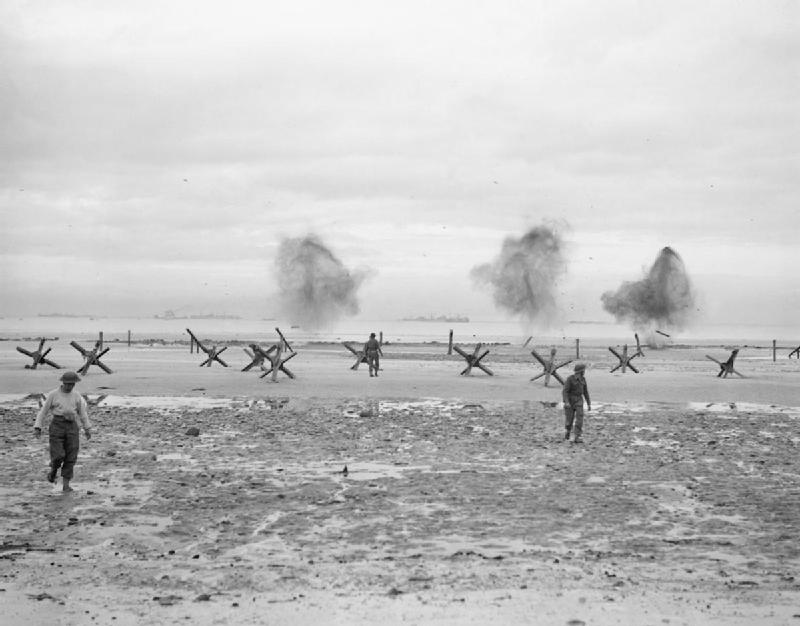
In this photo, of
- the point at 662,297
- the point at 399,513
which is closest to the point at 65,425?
the point at 399,513

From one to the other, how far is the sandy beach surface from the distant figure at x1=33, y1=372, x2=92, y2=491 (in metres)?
0.42

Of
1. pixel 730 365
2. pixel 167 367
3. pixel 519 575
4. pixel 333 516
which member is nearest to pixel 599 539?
pixel 519 575

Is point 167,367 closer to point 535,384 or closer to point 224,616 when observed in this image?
point 535,384

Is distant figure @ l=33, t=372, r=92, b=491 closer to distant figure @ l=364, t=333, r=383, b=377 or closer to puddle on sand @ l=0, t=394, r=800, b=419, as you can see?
puddle on sand @ l=0, t=394, r=800, b=419

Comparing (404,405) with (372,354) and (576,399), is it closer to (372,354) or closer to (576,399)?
(576,399)

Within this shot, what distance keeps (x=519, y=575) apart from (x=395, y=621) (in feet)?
5.67

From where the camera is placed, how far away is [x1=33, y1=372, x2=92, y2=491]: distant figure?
40.4ft

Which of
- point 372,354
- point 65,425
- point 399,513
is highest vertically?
point 372,354

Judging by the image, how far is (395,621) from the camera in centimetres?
698

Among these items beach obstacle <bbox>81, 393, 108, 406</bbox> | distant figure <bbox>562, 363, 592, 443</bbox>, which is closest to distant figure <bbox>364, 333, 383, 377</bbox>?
beach obstacle <bbox>81, 393, 108, 406</bbox>

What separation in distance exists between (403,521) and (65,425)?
5311 millimetres

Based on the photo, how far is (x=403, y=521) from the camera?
10516 millimetres

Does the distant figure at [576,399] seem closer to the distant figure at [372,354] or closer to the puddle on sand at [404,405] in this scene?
the puddle on sand at [404,405]

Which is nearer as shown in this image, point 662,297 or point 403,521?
point 403,521
